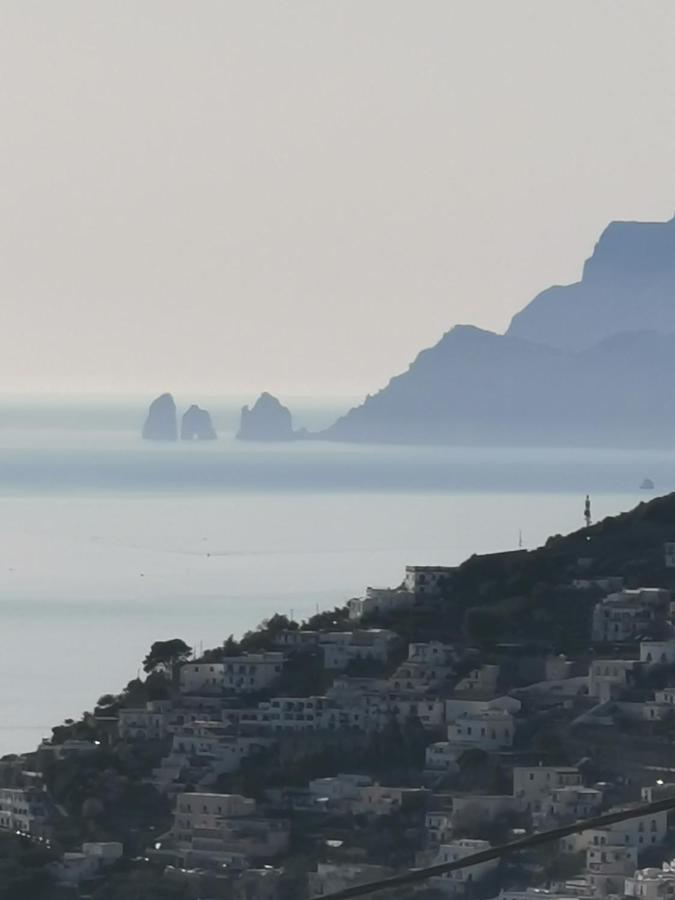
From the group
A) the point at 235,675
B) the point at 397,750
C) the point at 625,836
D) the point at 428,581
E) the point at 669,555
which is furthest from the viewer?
the point at 669,555

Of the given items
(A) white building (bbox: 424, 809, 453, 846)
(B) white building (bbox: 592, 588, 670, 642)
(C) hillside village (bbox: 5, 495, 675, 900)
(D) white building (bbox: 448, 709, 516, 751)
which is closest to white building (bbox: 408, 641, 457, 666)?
(C) hillside village (bbox: 5, 495, 675, 900)

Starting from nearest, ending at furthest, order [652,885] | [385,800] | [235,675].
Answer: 1. [652,885]
2. [385,800]
3. [235,675]

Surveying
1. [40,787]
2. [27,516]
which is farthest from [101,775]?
[27,516]

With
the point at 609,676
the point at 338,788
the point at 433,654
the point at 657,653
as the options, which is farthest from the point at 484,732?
the point at 433,654

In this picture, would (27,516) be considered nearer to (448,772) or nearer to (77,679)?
(77,679)

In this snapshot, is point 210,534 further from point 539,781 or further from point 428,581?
point 539,781

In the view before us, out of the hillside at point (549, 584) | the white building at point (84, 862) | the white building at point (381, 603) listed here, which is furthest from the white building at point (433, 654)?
the white building at point (84, 862)
